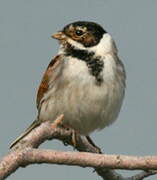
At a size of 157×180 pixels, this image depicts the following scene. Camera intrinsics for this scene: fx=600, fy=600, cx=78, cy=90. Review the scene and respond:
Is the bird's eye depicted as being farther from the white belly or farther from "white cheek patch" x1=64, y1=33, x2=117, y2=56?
the white belly

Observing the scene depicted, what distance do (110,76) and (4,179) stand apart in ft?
10.6

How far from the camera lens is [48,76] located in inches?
264

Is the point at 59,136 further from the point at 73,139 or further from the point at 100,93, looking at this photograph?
the point at 100,93

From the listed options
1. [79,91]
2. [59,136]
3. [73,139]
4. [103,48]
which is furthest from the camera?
[103,48]

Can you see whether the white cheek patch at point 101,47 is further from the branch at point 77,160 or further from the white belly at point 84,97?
the branch at point 77,160

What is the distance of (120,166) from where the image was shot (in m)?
3.29

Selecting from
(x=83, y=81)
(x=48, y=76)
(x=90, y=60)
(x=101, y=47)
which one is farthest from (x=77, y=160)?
(x=48, y=76)

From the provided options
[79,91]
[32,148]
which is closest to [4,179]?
[32,148]

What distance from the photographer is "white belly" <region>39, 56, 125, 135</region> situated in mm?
6078

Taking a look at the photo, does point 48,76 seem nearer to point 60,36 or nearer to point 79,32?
point 60,36

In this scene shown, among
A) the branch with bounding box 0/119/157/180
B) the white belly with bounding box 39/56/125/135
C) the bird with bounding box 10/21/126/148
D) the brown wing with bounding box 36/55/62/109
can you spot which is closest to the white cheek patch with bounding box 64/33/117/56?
the bird with bounding box 10/21/126/148

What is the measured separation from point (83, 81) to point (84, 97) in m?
0.18

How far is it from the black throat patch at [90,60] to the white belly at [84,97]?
5 cm

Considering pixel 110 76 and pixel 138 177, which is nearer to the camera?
pixel 138 177
